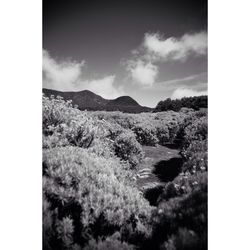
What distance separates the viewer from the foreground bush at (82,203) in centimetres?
270

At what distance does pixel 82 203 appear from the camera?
2.79 meters

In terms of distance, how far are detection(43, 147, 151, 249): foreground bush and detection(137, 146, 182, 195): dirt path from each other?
0.99m

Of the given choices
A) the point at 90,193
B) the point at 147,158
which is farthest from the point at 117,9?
the point at 147,158

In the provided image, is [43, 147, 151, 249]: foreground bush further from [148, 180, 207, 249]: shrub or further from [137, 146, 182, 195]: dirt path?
[137, 146, 182, 195]: dirt path

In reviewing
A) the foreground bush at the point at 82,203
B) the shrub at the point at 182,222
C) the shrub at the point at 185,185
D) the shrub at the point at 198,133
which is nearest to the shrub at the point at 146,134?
the shrub at the point at 198,133

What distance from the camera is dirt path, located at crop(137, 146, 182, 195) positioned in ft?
13.6

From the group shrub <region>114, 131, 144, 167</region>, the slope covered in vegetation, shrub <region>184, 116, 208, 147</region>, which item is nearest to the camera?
the slope covered in vegetation

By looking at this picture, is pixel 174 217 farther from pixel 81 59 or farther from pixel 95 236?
pixel 81 59

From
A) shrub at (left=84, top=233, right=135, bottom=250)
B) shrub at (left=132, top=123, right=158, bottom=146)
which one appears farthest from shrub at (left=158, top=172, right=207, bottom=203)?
shrub at (left=132, top=123, right=158, bottom=146)

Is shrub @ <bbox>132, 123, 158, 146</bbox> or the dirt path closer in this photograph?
the dirt path

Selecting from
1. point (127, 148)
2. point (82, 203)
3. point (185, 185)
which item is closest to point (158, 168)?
point (127, 148)

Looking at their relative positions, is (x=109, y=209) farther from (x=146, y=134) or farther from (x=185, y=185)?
(x=146, y=134)
